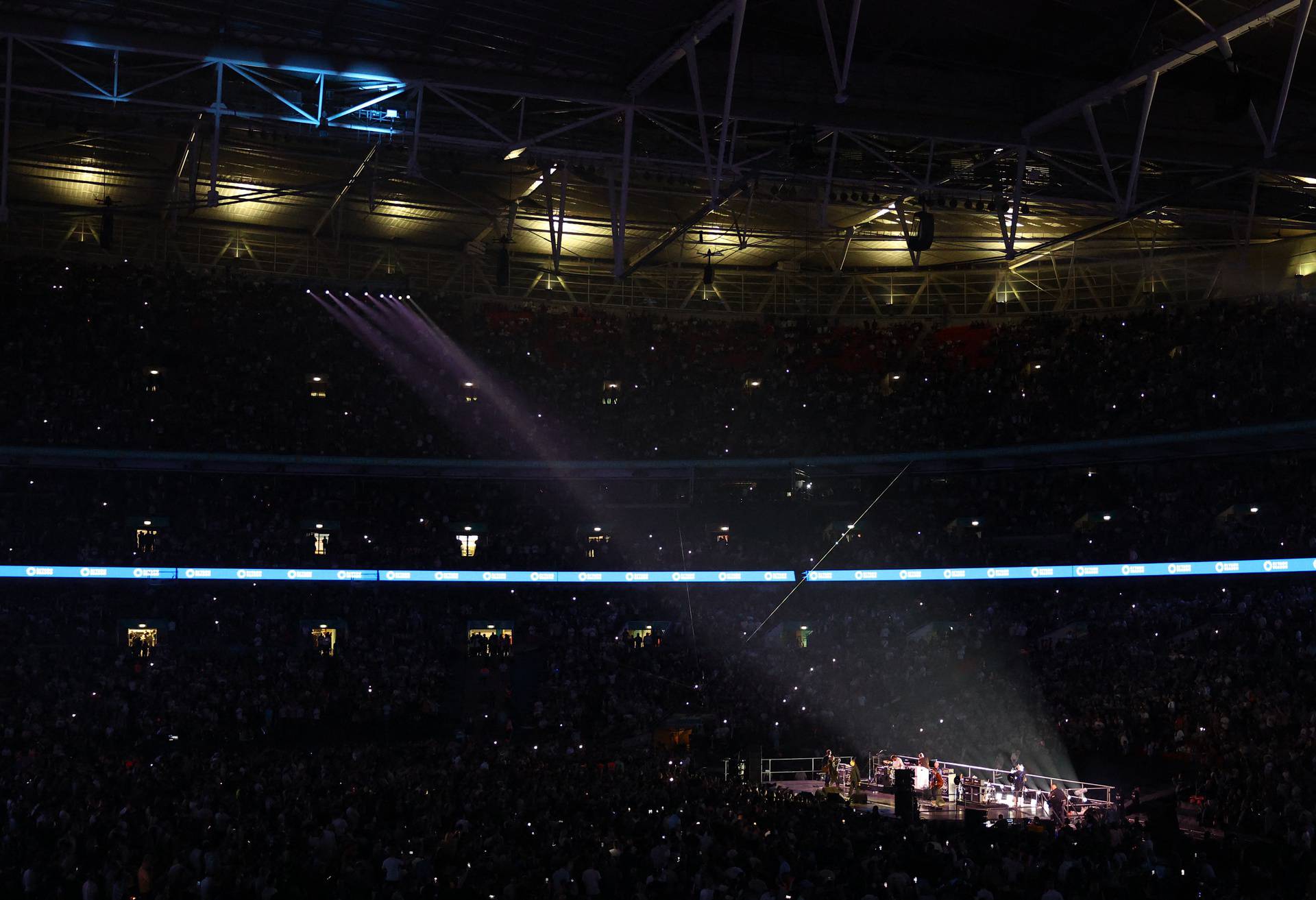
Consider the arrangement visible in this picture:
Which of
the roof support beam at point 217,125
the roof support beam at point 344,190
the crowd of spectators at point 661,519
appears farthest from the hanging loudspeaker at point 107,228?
the crowd of spectators at point 661,519

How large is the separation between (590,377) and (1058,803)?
23.9 m

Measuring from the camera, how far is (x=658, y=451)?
132 ft

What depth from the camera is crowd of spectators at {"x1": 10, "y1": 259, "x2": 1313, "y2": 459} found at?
118 feet

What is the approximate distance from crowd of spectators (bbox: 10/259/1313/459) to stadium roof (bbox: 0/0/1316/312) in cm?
334

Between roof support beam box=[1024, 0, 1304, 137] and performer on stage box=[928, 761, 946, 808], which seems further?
performer on stage box=[928, 761, 946, 808]

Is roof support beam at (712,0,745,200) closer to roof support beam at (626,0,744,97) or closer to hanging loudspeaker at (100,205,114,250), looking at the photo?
roof support beam at (626,0,744,97)

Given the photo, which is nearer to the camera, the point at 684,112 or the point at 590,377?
the point at 684,112

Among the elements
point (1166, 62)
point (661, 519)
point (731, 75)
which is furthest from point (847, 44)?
point (661, 519)

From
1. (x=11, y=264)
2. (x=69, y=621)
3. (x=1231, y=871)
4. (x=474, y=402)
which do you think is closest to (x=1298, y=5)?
(x=1231, y=871)

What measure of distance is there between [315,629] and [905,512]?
1832 centimetres

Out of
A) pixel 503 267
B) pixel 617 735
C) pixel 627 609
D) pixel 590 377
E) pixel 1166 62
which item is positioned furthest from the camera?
pixel 590 377

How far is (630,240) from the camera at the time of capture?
128 feet

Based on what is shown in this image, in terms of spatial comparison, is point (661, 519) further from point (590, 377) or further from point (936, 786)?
point (936, 786)

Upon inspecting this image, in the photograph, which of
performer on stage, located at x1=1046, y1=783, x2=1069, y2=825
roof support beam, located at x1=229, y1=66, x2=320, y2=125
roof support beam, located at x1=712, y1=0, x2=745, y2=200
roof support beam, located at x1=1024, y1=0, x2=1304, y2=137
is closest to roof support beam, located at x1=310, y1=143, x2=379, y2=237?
roof support beam, located at x1=229, y1=66, x2=320, y2=125
